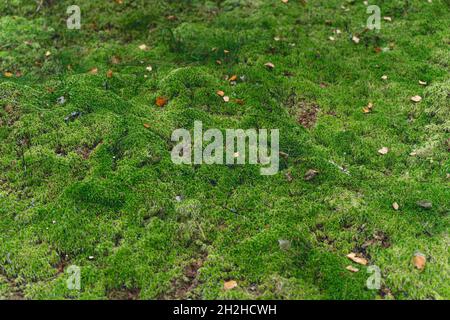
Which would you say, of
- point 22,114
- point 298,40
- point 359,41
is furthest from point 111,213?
point 359,41

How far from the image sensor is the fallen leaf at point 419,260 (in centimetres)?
462

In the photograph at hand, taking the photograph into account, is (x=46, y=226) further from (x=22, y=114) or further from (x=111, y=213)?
(x=22, y=114)

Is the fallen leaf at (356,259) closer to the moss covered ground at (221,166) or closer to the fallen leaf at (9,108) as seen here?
the moss covered ground at (221,166)

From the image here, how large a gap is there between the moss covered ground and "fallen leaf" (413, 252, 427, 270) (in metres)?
0.04

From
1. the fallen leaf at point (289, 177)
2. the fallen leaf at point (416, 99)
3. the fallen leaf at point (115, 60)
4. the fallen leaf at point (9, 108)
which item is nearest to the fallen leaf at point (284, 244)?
the fallen leaf at point (289, 177)

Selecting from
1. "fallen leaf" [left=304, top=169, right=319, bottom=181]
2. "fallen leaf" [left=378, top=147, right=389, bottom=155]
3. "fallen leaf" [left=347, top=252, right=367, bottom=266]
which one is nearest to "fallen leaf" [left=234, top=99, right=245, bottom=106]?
"fallen leaf" [left=304, top=169, right=319, bottom=181]

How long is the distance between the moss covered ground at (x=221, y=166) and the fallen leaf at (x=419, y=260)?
4cm

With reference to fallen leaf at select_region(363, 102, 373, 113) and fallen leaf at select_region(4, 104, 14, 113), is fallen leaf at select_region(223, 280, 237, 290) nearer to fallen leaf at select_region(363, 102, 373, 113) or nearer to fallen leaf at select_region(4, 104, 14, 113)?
fallen leaf at select_region(363, 102, 373, 113)

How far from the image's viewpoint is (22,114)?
20.9 feet

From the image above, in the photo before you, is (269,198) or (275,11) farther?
(275,11)

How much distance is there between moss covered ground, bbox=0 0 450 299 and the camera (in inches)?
183

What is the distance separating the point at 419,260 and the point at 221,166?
2455 millimetres

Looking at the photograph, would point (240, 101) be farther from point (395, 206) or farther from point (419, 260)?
point (419, 260)

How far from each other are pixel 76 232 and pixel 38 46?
4317mm
